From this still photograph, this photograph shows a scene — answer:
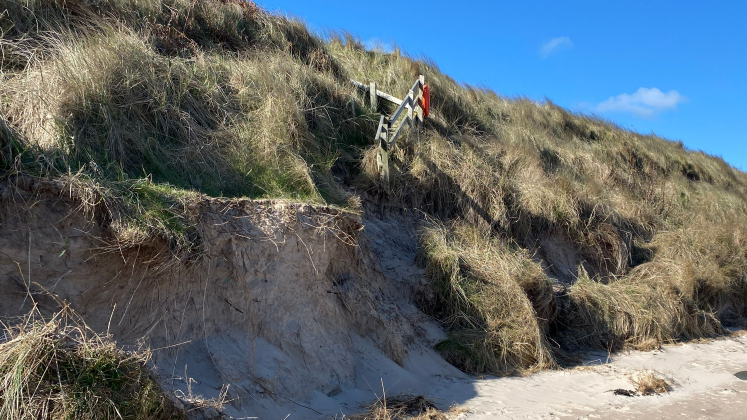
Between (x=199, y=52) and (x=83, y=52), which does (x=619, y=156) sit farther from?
(x=83, y=52)

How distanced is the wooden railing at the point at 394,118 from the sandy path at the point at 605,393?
11.7 feet

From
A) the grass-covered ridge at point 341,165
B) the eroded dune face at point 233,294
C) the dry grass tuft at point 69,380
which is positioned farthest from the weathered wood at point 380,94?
the dry grass tuft at point 69,380

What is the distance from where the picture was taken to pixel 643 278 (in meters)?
9.42

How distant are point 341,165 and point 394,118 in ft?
3.61

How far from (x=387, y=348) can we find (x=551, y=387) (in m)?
1.82

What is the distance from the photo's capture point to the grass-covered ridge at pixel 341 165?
18.8 ft

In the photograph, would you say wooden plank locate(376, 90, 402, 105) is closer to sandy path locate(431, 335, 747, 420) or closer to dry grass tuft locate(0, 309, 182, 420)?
sandy path locate(431, 335, 747, 420)

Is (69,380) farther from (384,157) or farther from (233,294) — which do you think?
(384,157)

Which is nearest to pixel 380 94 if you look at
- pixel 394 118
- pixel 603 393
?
pixel 394 118

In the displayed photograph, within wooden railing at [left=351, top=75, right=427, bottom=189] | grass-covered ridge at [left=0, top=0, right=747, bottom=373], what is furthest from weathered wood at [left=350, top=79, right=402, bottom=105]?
grass-covered ridge at [left=0, top=0, right=747, bottom=373]

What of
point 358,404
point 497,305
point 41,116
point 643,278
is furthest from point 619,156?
point 41,116

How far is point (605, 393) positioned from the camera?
6.12 metres

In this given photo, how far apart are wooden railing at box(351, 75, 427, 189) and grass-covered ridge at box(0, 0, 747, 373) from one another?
274 millimetres

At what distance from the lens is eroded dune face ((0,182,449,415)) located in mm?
4348
